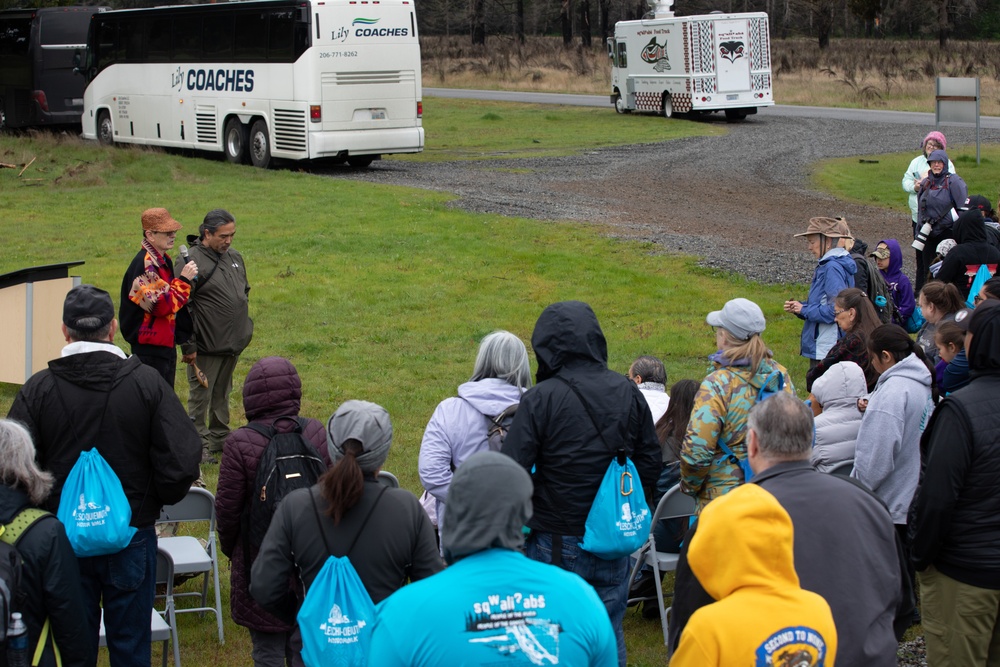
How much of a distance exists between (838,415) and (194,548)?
148 inches

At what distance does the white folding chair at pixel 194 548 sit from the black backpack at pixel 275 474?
1.23 metres

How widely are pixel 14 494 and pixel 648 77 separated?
36.5 meters

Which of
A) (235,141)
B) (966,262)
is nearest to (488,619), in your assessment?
(966,262)

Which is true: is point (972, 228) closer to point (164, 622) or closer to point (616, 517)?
point (616, 517)

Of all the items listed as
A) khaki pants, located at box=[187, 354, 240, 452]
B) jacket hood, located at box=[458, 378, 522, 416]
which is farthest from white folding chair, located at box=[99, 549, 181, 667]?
khaki pants, located at box=[187, 354, 240, 452]

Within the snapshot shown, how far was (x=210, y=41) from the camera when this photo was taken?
26.4 meters

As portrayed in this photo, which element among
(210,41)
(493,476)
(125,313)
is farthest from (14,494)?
(210,41)

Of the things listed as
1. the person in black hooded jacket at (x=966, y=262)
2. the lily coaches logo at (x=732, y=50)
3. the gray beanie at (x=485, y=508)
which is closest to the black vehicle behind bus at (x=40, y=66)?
the lily coaches logo at (x=732, y=50)

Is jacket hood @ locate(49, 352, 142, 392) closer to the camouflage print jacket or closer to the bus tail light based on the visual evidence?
the camouflage print jacket

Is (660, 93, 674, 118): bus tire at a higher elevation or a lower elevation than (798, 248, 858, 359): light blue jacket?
higher

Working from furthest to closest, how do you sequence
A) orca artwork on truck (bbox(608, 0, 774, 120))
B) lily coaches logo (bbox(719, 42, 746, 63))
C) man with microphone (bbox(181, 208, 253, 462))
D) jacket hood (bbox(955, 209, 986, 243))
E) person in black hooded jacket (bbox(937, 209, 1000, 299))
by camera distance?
lily coaches logo (bbox(719, 42, 746, 63)), orca artwork on truck (bbox(608, 0, 774, 120)), jacket hood (bbox(955, 209, 986, 243)), person in black hooded jacket (bbox(937, 209, 1000, 299)), man with microphone (bbox(181, 208, 253, 462))

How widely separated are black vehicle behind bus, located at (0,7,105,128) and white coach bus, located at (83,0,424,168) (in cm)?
415

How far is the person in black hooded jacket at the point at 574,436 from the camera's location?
4.66m

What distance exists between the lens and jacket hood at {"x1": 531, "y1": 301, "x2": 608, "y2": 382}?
474cm
